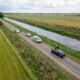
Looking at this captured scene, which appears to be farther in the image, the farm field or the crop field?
the farm field

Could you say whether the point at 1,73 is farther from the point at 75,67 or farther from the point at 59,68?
the point at 75,67

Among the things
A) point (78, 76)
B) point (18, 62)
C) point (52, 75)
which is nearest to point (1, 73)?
point (18, 62)

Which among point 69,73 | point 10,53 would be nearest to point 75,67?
point 69,73

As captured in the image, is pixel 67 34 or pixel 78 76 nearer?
pixel 78 76

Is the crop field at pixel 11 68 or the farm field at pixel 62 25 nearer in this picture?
the crop field at pixel 11 68

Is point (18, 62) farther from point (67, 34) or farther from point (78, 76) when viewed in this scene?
point (67, 34)

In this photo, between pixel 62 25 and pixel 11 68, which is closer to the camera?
pixel 11 68

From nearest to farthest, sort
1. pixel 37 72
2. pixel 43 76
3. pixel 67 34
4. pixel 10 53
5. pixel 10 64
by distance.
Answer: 1. pixel 43 76
2. pixel 37 72
3. pixel 10 64
4. pixel 10 53
5. pixel 67 34

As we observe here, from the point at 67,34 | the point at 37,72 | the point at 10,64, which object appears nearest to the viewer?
the point at 37,72

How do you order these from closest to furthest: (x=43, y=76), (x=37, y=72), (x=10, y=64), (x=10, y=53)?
(x=43, y=76) < (x=37, y=72) < (x=10, y=64) < (x=10, y=53)
